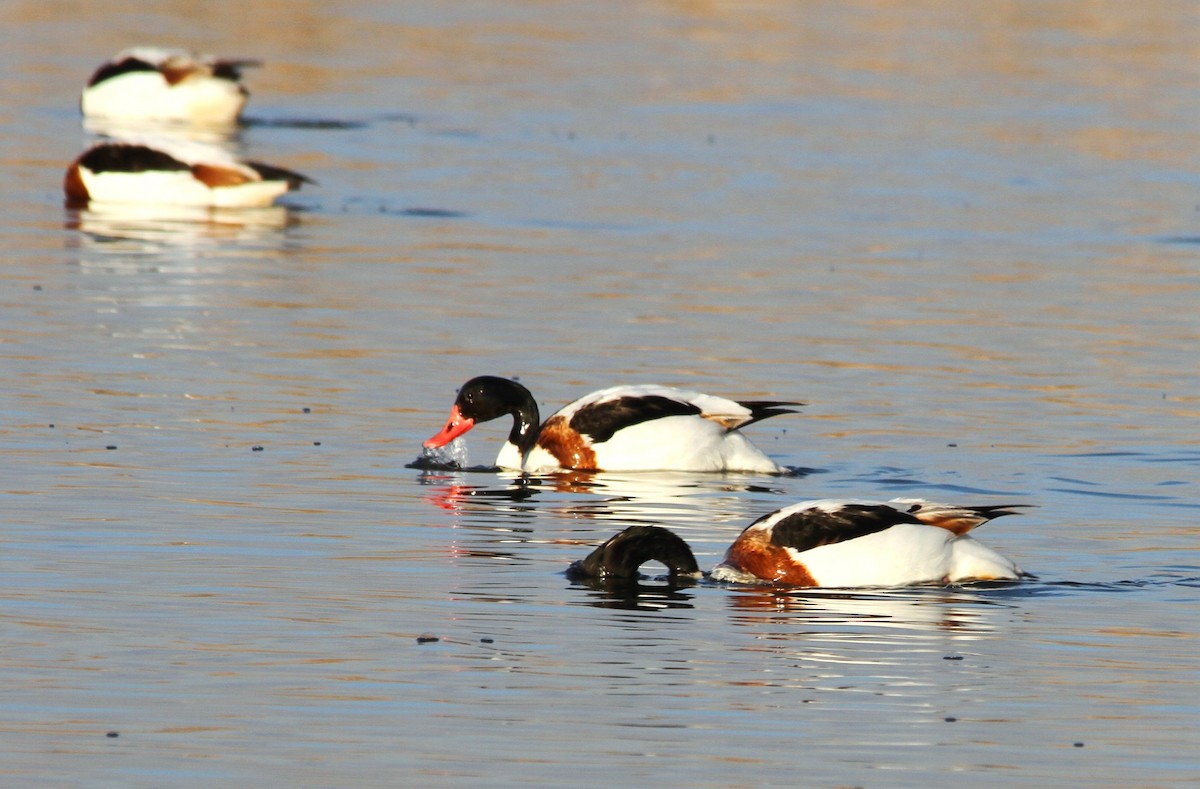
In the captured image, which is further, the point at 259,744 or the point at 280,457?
the point at 280,457

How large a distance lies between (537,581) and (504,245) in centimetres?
1199

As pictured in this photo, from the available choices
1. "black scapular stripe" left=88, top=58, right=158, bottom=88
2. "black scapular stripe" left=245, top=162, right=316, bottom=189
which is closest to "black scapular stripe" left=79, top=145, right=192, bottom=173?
"black scapular stripe" left=245, top=162, right=316, bottom=189

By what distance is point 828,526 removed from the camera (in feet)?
37.7

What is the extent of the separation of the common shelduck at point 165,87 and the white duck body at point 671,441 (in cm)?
1920

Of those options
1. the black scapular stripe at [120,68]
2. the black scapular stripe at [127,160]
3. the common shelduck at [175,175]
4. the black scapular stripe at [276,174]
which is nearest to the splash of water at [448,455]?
the black scapular stripe at [276,174]

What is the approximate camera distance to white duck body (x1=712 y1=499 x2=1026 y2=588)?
11.4 metres

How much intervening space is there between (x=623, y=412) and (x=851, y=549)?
11.1 feet

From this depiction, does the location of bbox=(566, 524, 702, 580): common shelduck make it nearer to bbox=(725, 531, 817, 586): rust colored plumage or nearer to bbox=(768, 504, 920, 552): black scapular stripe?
bbox=(725, 531, 817, 586): rust colored plumage

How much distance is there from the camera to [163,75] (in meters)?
33.6

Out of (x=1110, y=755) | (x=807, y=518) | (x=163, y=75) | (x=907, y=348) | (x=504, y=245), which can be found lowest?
(x=1110, y=755)

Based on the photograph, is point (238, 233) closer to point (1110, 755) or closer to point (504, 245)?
point (504, 245)

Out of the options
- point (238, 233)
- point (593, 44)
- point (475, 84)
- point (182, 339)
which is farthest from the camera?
point (593, 44)

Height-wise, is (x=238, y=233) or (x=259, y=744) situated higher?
(x=238, y=233)

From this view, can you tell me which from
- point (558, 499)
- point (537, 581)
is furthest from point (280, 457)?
point (537, 581)
